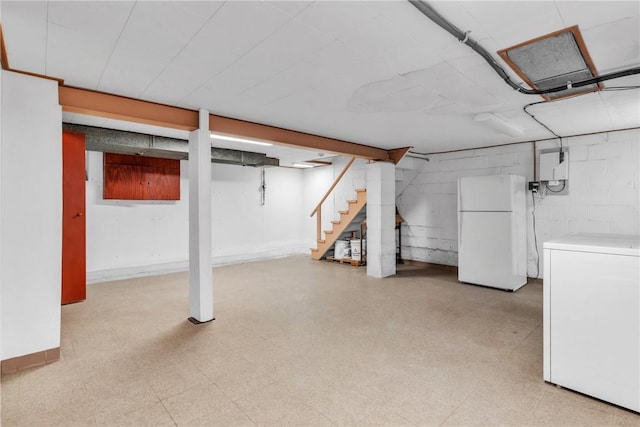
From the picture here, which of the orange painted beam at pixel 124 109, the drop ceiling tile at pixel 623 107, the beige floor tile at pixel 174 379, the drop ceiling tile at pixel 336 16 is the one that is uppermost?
the drop ceiling tile at pixel 623 107

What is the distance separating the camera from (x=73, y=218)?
14.1ft


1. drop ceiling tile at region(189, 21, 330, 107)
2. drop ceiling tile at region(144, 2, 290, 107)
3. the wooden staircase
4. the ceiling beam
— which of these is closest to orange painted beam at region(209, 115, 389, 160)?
the ceiling beam

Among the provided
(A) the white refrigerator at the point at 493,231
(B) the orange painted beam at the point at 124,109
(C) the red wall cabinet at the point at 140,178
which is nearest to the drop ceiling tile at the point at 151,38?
(B) the orange painted beam at the point at 124,109

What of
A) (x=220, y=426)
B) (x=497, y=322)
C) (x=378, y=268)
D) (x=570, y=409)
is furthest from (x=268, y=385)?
(x=378, y=268)

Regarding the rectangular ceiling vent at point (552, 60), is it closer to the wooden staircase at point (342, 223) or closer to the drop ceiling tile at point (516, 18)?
the drop ceiling tile at point (516, 18)

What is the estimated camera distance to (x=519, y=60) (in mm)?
2316

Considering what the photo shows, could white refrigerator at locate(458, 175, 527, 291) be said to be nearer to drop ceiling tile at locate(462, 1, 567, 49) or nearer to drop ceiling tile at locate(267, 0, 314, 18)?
drop ceiling tile at locate(462, 1, 567, 49)

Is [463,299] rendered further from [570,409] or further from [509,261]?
[570,409]

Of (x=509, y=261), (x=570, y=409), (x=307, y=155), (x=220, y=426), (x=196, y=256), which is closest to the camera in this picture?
(x=220, y=426)

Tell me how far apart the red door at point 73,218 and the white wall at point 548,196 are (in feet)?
19.2

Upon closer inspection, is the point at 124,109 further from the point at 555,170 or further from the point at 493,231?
the point at 555,170

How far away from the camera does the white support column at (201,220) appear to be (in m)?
3.55

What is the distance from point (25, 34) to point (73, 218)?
9.69 feet

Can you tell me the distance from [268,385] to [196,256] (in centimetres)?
175
